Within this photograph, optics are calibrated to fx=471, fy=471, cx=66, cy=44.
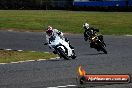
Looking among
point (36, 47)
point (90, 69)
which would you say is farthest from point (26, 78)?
point (36, 47)

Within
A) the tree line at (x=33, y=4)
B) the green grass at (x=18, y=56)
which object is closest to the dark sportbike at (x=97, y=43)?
the green grass at (x=18, y=56)

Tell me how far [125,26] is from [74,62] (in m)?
23.0

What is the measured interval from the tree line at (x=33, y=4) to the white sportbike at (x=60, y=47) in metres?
57.1

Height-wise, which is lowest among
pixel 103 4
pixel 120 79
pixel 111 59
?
pixel 103 4

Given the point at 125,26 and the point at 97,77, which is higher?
the point at 97,77

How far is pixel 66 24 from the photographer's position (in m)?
40.4

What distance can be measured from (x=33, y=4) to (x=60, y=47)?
6282 cm

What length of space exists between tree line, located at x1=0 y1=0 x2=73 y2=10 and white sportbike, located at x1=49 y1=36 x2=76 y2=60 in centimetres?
5712

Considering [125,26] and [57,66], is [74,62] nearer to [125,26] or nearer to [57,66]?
[57,66]

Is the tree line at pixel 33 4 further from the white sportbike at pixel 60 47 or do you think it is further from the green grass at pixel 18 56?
the white sportbike at pixel 60 47

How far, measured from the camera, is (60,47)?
705 inches

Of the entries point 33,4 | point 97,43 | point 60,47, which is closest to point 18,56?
point 60,47

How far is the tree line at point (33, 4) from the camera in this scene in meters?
77.3

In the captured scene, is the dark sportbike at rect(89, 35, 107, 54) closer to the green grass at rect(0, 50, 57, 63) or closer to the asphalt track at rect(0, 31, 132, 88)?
the asphalt track at rect(0, 31, 132, 88)
